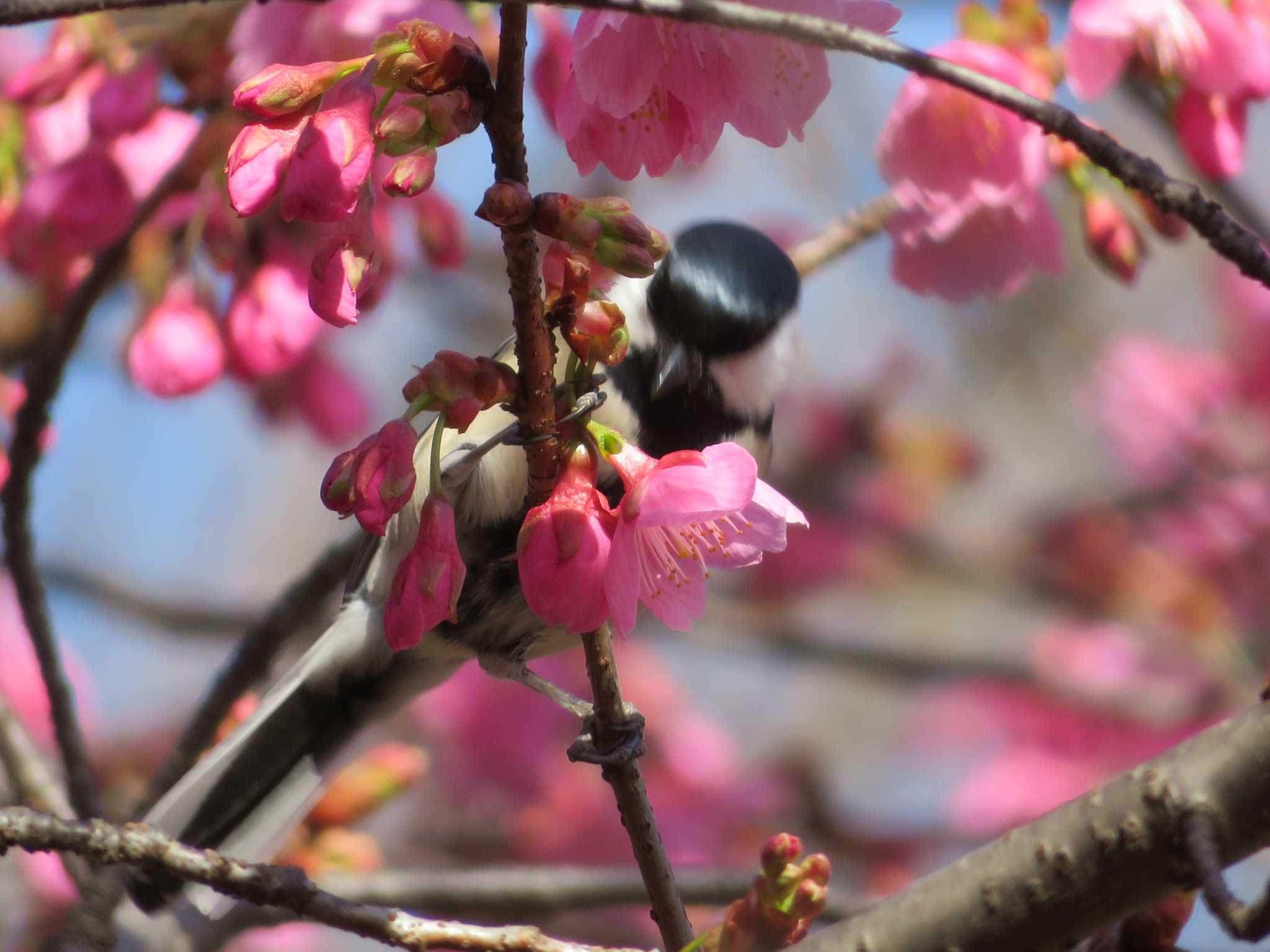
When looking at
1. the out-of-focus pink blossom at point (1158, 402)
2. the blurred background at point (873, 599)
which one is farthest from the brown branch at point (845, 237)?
the out-of-focus pink blossom at point (1158, 402)

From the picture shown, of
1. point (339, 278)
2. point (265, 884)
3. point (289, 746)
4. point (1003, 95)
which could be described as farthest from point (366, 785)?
point (1003, 95)

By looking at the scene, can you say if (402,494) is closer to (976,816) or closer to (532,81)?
(532,81)

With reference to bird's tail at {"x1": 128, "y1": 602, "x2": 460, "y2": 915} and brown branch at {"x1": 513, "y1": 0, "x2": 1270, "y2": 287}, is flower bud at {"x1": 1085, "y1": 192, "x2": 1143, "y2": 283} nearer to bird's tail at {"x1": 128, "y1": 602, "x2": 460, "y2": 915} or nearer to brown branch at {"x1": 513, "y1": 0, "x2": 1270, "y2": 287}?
brown branch at {"x1": 513, "y1": 0, "x2": 1270, "y2": 287}

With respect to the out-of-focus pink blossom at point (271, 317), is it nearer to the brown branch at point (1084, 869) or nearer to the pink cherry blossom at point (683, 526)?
the pink cherry blossom at point (683, 526)

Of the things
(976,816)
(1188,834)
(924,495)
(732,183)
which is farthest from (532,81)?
(732,183)

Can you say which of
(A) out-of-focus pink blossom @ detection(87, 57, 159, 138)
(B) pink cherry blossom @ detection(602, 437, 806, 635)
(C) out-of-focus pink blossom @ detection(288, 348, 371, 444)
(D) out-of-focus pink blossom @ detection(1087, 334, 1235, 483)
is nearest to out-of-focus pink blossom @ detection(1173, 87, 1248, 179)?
(B) pink cherry blossom @ detection(602, 437, 806, 635)
